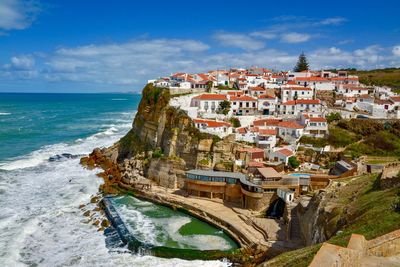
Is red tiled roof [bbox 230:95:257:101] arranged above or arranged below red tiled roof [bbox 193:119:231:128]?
above

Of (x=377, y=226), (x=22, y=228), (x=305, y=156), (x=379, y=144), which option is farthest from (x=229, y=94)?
(x=377, y=226)

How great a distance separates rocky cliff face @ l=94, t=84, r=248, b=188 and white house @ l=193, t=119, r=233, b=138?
82cm

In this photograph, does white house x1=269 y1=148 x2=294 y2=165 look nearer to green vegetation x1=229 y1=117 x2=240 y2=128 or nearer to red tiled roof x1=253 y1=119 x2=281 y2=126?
red tiled roof x1=253 y1=119 x2=281 y2=126

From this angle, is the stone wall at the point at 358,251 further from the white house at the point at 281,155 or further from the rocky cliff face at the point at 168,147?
the rocky cliff face at the point at 168,147

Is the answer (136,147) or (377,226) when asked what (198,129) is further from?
(377,226)

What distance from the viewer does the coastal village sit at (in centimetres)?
2986

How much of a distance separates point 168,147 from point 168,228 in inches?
597

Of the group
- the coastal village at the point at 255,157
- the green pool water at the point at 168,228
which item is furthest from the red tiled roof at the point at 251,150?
the green pool water at the point at 168,228

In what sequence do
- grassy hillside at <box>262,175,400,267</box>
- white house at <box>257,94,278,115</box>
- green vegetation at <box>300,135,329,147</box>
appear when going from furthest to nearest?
1. white house at <box>257,94,278,115</box>
2. green vegetation at <box>300,135,329,147</box>
3. grassy hillside at <box>262,175,400,267</box>

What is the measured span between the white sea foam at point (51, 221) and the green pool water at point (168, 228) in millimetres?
1501

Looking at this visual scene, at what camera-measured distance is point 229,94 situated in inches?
2323

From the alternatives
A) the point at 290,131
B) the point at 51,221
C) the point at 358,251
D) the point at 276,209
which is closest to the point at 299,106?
the point at 290,131

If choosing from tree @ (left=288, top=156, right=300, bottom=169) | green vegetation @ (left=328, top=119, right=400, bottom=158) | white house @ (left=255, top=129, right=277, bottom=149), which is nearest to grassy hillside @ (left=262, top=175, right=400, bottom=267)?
tree @ (left=288, top=156, right=300, bottom=169)

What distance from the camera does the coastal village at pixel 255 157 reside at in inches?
1176
